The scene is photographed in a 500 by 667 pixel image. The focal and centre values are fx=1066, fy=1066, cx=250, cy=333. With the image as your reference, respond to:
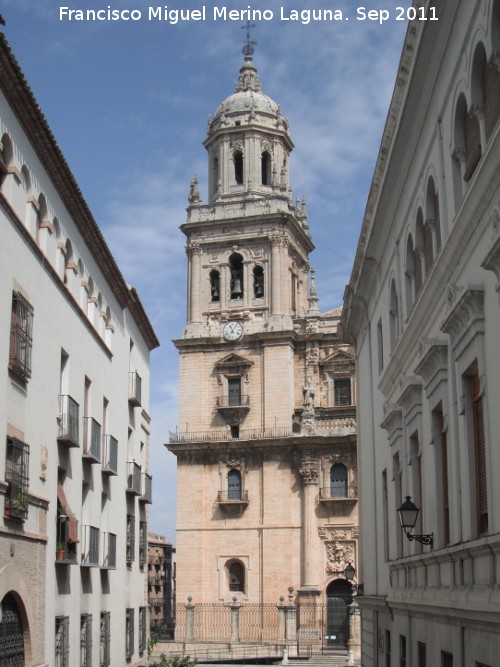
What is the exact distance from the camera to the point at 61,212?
69.0ft

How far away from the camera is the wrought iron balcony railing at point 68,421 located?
20109 mm

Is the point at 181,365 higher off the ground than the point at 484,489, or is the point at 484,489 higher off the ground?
the point at 181,365

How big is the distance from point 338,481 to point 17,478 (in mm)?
41477

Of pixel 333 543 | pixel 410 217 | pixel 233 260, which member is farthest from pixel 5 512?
pixel 233 260

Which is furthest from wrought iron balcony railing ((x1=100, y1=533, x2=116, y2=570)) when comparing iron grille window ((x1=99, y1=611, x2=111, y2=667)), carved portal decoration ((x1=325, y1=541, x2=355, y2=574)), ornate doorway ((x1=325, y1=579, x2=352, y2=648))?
carved portal decoration ((x1=325, y1=541, x2=355, y2=574))

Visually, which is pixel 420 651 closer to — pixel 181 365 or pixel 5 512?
pixel 5 512

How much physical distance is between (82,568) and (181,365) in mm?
38635

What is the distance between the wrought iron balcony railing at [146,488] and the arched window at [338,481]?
26.6 m

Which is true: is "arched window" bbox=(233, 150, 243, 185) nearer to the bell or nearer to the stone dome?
the stone dome

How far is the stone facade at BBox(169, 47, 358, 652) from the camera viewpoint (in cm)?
5628

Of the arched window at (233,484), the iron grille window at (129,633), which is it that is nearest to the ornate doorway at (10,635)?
the iron grille window at (129,633)

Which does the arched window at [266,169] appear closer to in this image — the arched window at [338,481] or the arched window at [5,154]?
the arched window at [338,481]

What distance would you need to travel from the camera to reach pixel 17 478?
55.5ft

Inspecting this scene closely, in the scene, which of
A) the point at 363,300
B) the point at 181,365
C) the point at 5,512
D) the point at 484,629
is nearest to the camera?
the point at 484,629
